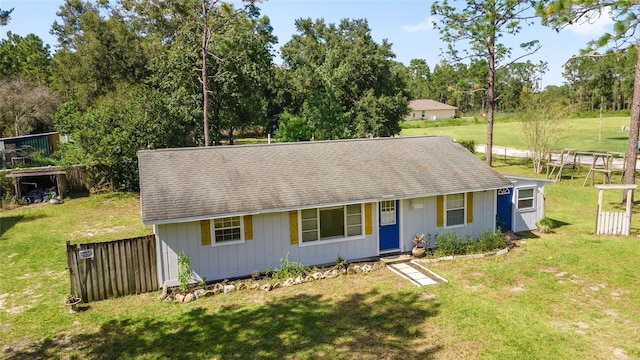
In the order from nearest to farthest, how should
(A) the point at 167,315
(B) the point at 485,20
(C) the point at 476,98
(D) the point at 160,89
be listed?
(A) the point at 167,315 < (B) the point at 485,20 < (D) the point at 160,89 < (C) the point at 476,98

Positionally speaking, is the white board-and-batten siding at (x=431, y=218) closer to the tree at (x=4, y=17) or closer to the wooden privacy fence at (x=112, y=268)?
the wooden privacy fence at (x=112, y=268)

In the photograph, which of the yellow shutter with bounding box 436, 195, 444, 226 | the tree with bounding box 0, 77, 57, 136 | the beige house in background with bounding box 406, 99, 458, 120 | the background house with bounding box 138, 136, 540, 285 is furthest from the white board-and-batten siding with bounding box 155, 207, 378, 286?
the beige house in background with bounding box 406, 99, 458, 120

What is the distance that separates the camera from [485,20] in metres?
25.9

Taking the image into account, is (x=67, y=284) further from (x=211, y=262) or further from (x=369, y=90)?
(x=369, y=90)

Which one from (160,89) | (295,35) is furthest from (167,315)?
(295,35)

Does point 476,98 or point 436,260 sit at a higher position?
point 476,98

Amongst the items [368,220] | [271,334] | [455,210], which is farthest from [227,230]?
[455,210]

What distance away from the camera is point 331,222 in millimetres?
13727

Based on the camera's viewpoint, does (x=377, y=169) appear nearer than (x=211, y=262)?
No

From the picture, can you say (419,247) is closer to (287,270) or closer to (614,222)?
(287,270)

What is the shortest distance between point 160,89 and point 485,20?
21076 millimetres

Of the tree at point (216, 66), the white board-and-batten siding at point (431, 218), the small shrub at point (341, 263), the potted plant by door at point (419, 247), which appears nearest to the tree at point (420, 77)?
the tree at point (216, 66)

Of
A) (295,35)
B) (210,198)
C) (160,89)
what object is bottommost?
(210,198)

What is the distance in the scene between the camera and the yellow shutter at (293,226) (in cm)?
1313
